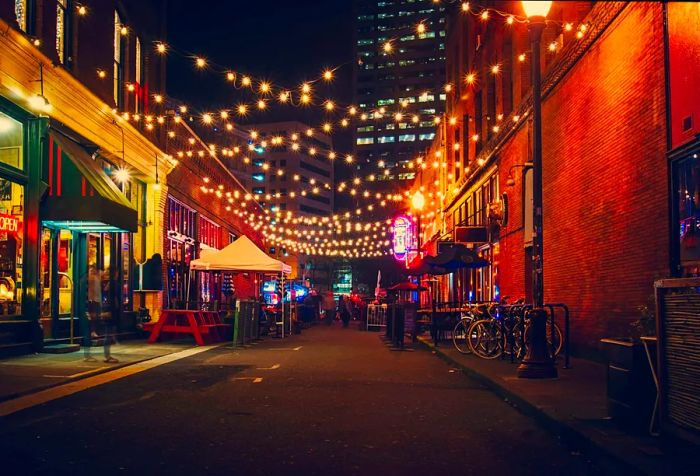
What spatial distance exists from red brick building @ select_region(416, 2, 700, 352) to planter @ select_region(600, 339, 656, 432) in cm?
392

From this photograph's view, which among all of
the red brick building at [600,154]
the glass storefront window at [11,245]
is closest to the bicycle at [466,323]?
the red brick building at [600,154]

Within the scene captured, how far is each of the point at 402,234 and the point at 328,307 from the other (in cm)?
804

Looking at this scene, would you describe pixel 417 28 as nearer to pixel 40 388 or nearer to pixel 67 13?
pixel 67 13

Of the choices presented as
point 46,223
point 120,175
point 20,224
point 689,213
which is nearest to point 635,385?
point 689,213

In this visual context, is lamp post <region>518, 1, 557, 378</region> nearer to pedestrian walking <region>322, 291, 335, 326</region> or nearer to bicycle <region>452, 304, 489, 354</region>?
bicycle <region>452, 304, 489, 354</region>

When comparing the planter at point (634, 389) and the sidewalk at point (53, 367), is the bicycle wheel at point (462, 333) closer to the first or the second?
the sidewalk at point (53, 367)

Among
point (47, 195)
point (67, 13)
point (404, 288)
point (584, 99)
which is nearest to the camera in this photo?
point (584, 99)

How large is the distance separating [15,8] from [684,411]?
47.1 feet

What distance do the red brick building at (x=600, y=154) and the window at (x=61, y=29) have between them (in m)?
9.78

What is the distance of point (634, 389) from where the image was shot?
6.61 metres

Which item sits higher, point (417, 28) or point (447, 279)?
point (417, 28)

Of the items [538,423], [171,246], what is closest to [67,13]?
[171,246]

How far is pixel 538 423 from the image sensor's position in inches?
307

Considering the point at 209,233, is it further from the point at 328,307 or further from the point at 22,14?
the point at 22,14
